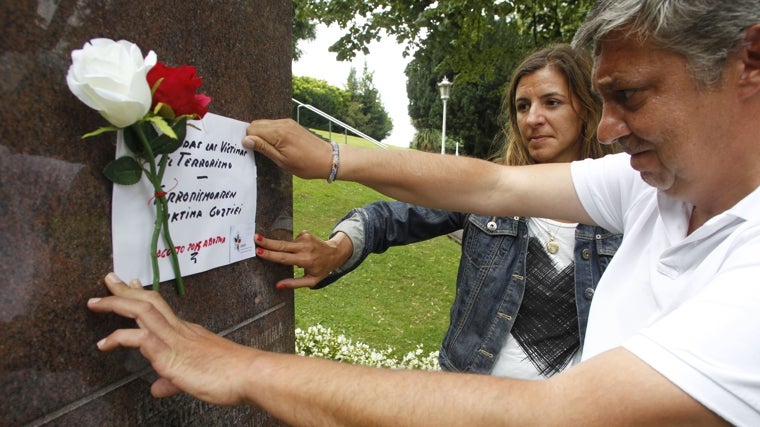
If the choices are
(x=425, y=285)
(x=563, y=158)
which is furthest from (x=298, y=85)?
(x=563, y=158)

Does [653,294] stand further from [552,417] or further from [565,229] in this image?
[565,229]

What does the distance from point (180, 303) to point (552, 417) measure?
2.88ft

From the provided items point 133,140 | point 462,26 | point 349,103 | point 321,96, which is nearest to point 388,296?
point 462,26

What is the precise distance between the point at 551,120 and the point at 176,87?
155cm

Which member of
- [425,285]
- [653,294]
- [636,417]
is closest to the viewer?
[636,417]

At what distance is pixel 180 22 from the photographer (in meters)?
1.23

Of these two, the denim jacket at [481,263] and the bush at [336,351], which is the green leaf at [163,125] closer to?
the denim jacket at [481,263]

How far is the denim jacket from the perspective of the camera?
192cm

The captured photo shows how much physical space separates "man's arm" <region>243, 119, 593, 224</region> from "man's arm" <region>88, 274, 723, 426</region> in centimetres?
67

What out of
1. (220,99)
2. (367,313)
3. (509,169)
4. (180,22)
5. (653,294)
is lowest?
(367,313)

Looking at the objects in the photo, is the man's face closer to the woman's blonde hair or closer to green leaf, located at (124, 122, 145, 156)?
the woman's blonde hair

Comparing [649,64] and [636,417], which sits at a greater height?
[649,64]

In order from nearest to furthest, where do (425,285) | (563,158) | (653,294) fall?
(653,294), (563,158), (425,285)

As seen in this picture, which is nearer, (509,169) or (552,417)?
(552,417)
